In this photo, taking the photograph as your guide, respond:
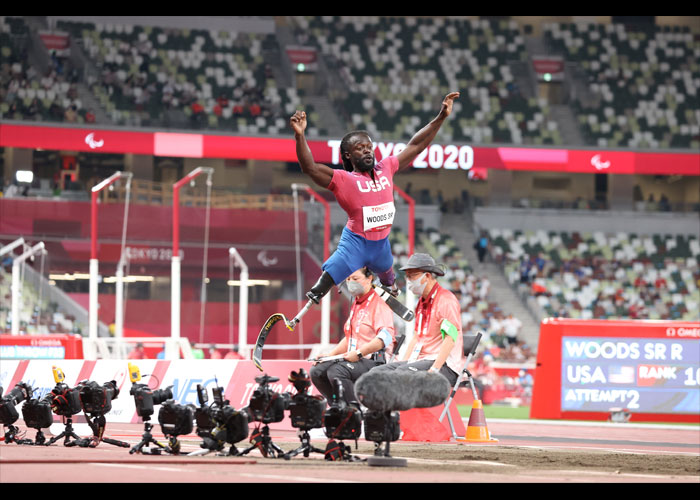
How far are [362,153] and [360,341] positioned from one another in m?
1.96

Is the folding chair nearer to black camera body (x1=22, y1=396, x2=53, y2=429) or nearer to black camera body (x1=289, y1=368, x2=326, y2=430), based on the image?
black camera body (x1=289, y1=368, x2=326, y2=430)

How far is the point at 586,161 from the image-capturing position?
41.7 meters

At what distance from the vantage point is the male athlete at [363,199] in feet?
32.7

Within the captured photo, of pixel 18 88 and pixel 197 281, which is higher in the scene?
pixel 18 88

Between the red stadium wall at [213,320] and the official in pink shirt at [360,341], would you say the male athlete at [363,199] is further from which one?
the red stadium wall at [213,320]

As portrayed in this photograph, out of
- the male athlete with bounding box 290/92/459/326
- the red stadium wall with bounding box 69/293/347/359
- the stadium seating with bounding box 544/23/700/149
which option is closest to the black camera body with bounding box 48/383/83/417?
the male athlete with bounding box 290/92/459/326

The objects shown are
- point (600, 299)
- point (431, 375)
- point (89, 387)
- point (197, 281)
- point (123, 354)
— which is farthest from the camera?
point (600, 299)

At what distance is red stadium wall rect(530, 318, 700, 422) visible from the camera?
1789 centimetres

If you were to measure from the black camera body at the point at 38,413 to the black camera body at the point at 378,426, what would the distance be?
3190 mm

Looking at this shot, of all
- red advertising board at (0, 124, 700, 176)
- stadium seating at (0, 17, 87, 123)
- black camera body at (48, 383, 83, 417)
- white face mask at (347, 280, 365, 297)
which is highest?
stadium seating at (0, 17, 87, 123)

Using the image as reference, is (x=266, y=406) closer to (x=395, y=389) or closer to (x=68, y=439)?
(x=395, y=389)

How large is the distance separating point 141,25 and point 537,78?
630 inches
